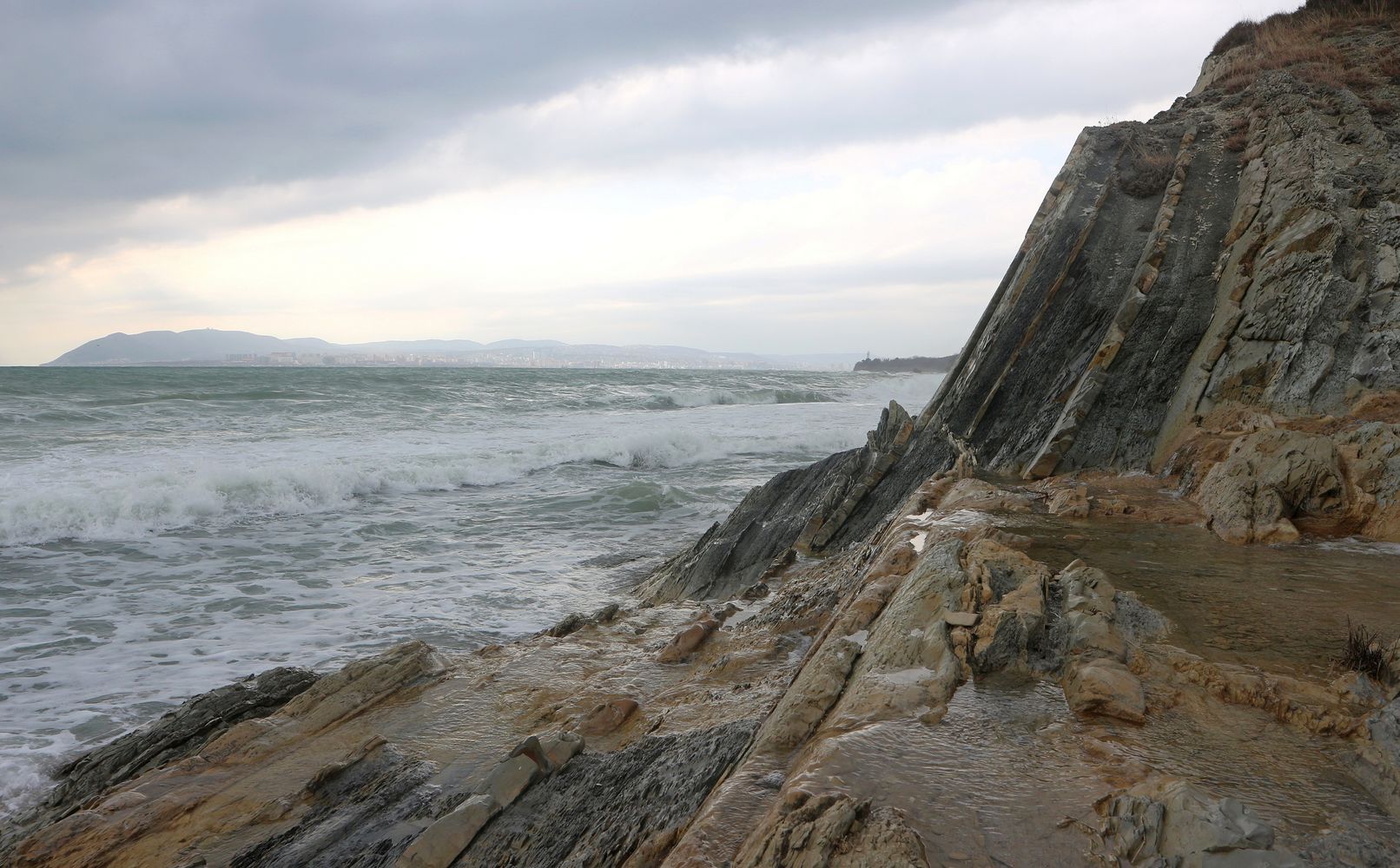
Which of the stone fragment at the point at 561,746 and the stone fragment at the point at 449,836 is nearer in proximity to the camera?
the stone fragment at the point at 449,836

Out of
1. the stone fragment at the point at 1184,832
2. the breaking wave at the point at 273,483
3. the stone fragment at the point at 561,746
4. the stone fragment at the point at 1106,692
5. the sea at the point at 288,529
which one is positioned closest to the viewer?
the stone fragment at the point at 1184,832

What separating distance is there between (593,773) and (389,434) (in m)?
23.0

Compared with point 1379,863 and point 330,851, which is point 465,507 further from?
point 1379,863

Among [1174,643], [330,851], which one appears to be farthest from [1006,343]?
[330,851]

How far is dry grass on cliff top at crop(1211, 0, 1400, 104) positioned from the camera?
475 inches

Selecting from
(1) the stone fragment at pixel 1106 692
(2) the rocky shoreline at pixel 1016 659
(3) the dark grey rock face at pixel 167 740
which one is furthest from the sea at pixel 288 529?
(1) the stone fragment at pixel 1106 692

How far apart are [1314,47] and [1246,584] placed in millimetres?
15635

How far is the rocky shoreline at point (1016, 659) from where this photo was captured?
2.69 m

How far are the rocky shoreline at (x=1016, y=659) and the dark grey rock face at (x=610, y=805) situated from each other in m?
0.02

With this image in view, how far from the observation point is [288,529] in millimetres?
13570

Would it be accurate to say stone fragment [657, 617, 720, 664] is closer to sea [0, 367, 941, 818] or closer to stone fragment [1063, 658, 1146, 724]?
sea [0, 367, 941, 818]

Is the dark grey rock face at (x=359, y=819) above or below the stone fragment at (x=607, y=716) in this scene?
below

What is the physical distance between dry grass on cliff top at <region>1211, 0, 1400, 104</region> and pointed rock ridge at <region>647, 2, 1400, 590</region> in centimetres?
15

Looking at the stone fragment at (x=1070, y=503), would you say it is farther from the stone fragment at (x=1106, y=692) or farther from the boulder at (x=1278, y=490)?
the stone fragment at (x=1106, y=692)
